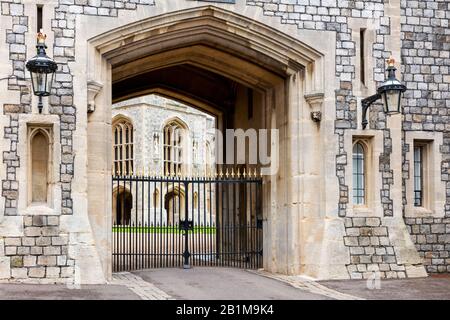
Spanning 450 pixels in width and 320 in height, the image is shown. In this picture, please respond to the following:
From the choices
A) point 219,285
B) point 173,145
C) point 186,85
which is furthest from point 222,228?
point 173,145

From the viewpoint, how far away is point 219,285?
11.9 m

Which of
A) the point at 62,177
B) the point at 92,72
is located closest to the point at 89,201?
the point at 62,177

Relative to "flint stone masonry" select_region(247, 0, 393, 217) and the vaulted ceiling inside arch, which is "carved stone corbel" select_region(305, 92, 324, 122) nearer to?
"flint stone masonry" select_region(247, 0, 393, 217)

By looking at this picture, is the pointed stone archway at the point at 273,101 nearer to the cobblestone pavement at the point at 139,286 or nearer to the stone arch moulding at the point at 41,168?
the cobblestone pavement at the point at 139,286

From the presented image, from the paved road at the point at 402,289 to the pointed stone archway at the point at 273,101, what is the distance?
0.74m

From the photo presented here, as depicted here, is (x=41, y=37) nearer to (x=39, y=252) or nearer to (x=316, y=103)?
(x=39, y=252)

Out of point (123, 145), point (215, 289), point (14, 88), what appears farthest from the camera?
point (123, 145)

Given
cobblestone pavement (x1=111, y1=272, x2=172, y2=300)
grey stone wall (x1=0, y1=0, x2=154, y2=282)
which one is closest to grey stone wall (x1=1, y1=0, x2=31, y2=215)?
grey stone wall (x1=0, y1=0, x2=154, y2=282)

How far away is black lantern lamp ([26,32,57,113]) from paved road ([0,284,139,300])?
2.81 meters

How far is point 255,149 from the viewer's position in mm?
16266

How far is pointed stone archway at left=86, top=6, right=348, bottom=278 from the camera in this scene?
12.4m

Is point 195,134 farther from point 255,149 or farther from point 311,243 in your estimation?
point 311,243

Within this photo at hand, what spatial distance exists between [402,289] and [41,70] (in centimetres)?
626

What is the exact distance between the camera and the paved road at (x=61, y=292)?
1006 cm
